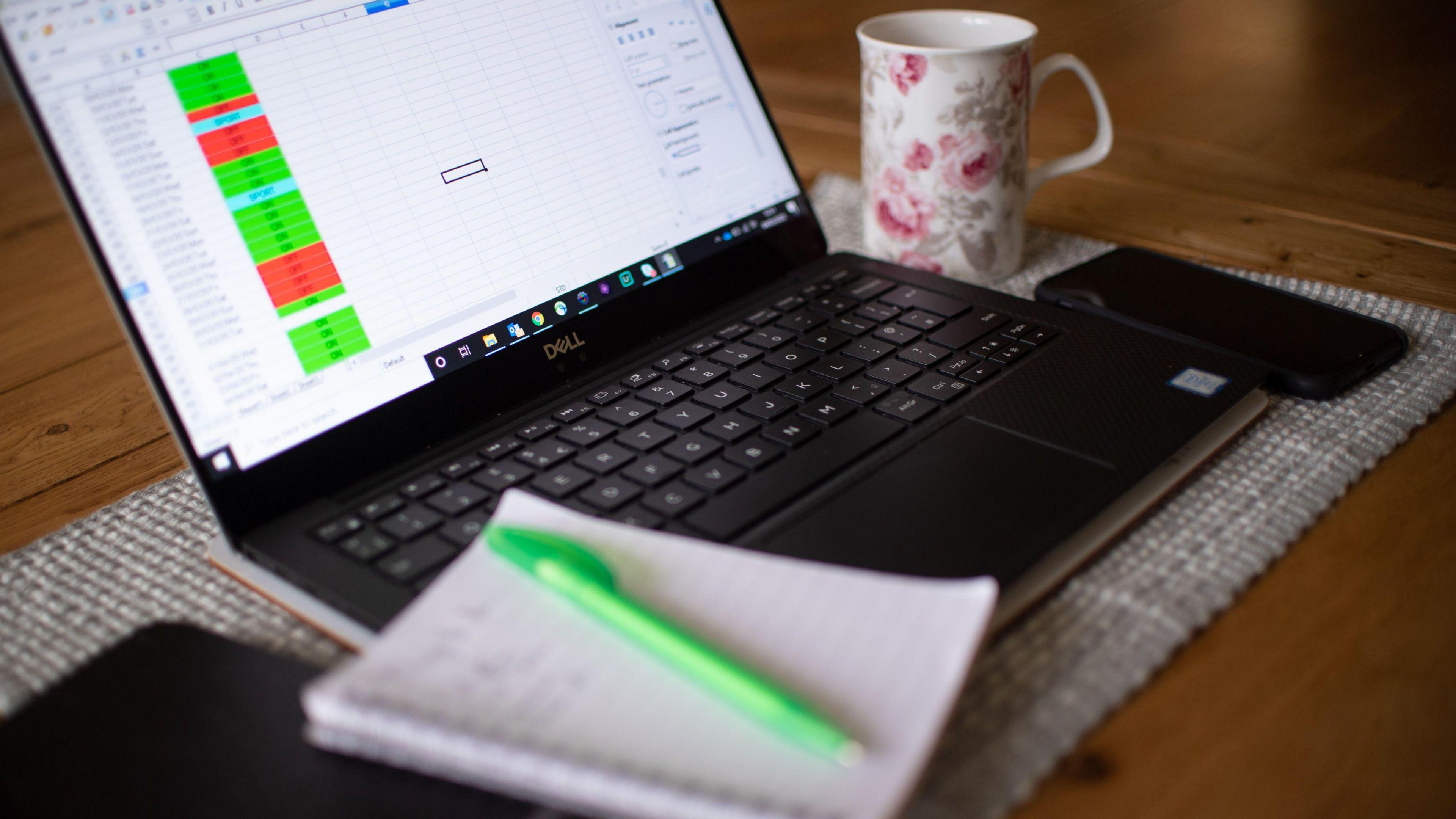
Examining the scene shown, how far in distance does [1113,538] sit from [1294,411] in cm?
17

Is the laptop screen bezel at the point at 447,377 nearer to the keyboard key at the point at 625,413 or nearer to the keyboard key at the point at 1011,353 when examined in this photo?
the keyboard key at the point at 625,413

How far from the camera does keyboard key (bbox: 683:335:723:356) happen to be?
0.62m

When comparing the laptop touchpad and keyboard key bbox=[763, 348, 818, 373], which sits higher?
keyboard key bbox=[763, 348, 818, 373]

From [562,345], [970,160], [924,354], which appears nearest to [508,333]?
[562,345]

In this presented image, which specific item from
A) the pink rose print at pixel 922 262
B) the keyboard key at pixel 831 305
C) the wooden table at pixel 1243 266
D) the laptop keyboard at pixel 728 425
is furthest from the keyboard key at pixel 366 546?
the pink rose print at pixel 922 262

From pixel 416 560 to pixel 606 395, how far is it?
6.6 inches

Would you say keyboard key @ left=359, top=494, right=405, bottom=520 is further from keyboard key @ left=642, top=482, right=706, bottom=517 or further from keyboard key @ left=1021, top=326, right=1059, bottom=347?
keyboard key @ left=1021, top=326, right=1059, bottom=347

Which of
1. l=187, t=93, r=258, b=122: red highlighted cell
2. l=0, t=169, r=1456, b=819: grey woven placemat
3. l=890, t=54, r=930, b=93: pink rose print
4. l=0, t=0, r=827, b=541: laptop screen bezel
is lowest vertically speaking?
l=0, t=169, r=1456, b=819: grey woven placemat

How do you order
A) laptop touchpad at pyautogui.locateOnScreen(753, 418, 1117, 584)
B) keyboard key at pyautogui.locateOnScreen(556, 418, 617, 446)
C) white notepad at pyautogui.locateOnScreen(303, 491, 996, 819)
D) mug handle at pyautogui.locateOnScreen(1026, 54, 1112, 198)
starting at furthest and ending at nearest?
mug handle at pyautogui.locateOnScreen(1026, 54, 1112, 198) → keyboard key at pyautogui.locateOnScreen(556, 418, 617, 446) → laptop touchpad at pyautogui.locateOnScreen(753, 418, 1117, 584) → white notepad at pyautogui.locateOnScreen(303, 491, 996, 819)

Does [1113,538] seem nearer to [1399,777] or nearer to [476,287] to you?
[1399,777]

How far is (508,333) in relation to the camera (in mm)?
584

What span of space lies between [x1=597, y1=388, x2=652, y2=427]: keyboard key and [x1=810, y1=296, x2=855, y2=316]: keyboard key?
0.50 feet

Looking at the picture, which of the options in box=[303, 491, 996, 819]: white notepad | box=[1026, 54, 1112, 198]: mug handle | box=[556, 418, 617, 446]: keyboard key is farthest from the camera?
box=[1026, 54, 1112, 198]: mug handle

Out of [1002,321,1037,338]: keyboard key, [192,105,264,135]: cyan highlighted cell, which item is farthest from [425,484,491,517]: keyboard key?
[1002,321,1037,338]: keyboard key
